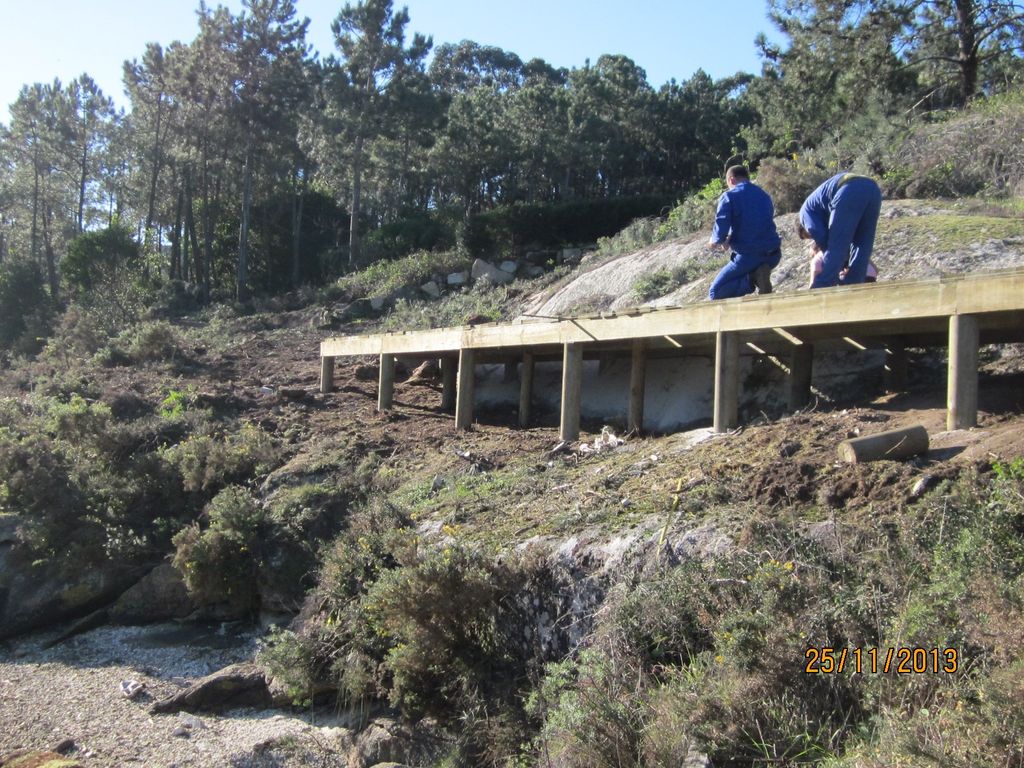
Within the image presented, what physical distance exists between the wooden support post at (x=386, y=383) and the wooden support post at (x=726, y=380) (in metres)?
5.86

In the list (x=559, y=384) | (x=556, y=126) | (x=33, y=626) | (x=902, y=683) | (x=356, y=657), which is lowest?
(x=33, y=626)

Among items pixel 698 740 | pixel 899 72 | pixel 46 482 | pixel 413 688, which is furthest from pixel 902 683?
pixel 899 72

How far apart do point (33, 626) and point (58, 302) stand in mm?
25280

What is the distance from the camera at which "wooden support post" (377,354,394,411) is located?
501 inches

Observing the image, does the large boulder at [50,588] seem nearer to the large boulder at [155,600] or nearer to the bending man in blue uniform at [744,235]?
the large boulder at [155,600]

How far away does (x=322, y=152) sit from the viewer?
33438 millimetres

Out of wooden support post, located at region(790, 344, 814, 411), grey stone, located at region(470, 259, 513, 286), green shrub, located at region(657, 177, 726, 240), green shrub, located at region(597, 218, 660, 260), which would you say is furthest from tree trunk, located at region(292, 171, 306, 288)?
wooden support post, located at region(790, 344, 814, 411)

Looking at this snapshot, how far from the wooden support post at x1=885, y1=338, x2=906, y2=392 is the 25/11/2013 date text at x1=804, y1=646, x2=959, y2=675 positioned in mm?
4035

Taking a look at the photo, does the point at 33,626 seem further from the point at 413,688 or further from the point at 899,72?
the point at 899,72

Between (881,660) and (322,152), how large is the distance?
31.6 m

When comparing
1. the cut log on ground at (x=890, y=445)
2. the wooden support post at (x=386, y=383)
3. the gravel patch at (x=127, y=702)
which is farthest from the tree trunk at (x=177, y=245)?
the cut log on ground at (x=890, y=445)

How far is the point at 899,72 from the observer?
19156mm

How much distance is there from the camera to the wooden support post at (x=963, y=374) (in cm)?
622

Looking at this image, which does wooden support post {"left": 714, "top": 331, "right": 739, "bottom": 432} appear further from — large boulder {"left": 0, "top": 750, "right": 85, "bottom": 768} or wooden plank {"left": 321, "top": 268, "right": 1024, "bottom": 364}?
large boulder {"left": 0, "top": 750, "right": 85, "bottom": 768}
